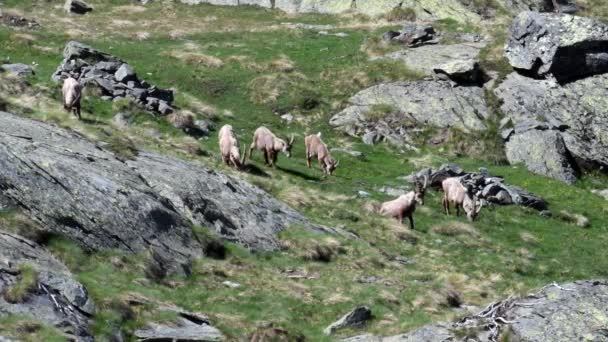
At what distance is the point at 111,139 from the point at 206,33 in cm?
3374

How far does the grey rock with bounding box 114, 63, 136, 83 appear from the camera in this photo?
42844mm

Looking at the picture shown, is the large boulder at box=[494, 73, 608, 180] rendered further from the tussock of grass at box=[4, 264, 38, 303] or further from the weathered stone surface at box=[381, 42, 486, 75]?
the tussock of grass at box=[4, 264, 38, 303]

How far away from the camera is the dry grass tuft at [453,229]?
32.3m

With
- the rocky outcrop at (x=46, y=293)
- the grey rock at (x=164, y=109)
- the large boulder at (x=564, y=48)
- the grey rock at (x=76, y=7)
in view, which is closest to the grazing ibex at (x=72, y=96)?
A: the grey rock at (x=164, y=109)

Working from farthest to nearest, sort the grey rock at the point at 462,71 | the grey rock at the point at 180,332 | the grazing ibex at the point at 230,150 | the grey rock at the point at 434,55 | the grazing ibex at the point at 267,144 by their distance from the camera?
the grey rock at the point at 434,55, the grey rock at the point at 462,71, the grazing ibex at the point at 267,144, the grazing ibex at the point at 230,150, the grey rock at the point at 180,332

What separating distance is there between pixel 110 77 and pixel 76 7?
25.1 metres

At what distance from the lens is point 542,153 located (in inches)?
1793

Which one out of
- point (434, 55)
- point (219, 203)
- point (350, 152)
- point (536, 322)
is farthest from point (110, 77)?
point (536, 322)

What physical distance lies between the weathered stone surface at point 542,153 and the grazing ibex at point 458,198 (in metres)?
10.6

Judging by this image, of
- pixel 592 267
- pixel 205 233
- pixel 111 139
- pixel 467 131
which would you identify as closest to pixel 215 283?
pixel 205 233

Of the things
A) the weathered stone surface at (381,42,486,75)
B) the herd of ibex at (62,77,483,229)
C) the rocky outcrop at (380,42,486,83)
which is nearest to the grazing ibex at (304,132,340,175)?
the herd of ibex at (62,77,483,229)

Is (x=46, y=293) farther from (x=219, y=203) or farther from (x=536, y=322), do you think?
(x=536, y=322)

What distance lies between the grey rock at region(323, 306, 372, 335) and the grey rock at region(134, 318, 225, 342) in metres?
2.96

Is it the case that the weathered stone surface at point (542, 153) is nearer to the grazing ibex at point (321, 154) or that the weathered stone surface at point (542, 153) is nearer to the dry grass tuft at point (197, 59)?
the grazing ibex at point (321, 154)
